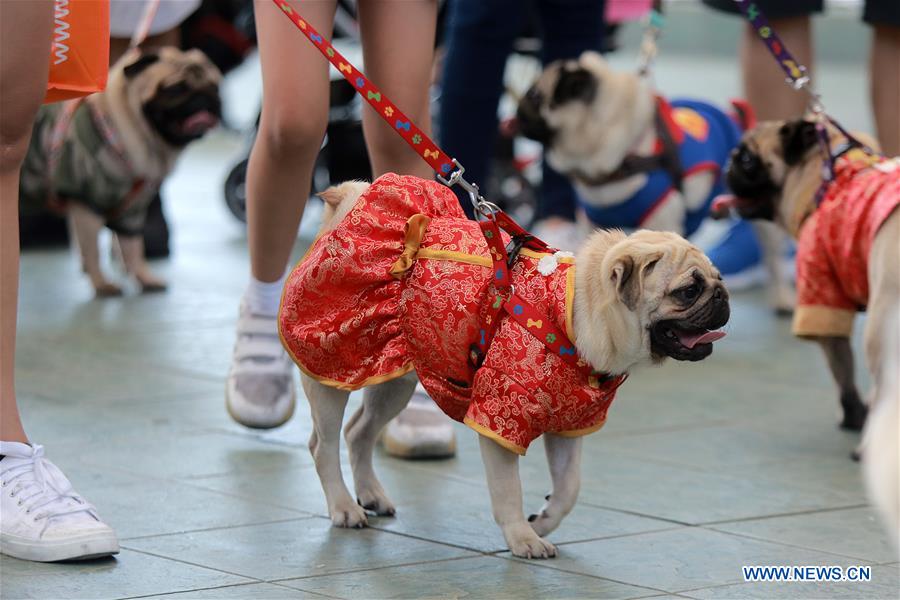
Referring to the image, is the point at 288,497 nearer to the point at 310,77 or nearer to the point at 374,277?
the point at 374,277

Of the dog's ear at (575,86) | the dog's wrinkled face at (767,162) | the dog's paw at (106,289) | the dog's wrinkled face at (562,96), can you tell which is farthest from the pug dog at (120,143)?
the dog's wrinkled face at (767,162)

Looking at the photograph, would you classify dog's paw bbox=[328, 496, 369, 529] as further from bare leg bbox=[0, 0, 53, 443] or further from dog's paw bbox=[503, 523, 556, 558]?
bare leg bbox=[0, 0, 53, 443]

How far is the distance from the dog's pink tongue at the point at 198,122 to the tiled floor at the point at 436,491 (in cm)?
102

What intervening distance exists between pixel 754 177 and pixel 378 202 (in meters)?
1.56

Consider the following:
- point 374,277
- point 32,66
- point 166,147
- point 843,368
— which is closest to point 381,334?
point 374,277

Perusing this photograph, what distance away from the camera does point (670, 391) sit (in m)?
4.27

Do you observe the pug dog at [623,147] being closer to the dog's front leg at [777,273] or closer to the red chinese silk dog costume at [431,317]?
the dog's front leg at [777,273]

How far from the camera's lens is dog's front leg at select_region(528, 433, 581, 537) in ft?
8.96

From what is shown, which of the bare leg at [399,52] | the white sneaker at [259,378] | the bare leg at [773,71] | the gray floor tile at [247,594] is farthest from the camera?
the bare leg at [773,71]

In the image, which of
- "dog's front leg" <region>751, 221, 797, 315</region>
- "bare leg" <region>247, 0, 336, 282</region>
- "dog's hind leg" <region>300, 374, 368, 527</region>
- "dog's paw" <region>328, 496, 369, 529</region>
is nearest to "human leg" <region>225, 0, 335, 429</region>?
"bare leg" <region>247, 0, 336, 282</region>

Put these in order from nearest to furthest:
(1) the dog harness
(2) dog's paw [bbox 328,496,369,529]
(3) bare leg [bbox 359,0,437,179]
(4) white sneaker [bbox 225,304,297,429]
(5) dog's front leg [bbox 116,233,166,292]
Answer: (2) dog's paw [bbox 328,496,369,529] → (3) bare leg [bbox 359,0,437,179] → (4) white sneaker [bbox 225,304,297,429] → (1) the dog harness → (5) dog's front leg [bbox 116,233,166,292]

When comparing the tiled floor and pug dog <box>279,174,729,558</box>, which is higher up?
pug dog <box>279,174,729,558</box>

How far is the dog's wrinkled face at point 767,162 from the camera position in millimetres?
3889

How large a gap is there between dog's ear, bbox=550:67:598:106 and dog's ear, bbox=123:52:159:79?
5.71ft
